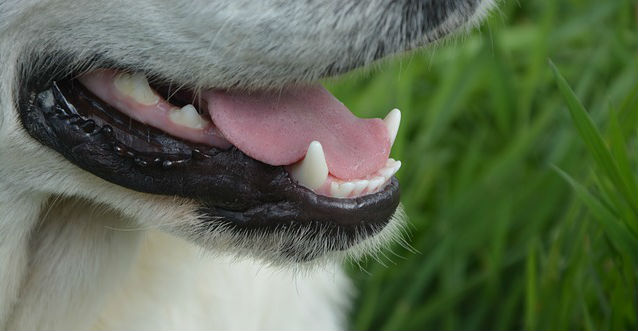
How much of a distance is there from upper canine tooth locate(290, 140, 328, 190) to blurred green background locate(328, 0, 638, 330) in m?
0.63

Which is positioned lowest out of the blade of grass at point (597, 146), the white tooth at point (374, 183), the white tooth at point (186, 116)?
the blade of grass at point (597, 146)

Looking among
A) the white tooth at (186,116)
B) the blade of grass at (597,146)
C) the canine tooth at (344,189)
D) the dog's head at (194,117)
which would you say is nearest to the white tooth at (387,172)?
the dog's head at (194,117)

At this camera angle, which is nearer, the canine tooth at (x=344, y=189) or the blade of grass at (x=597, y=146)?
the canine tooth at (x=344, y=189)

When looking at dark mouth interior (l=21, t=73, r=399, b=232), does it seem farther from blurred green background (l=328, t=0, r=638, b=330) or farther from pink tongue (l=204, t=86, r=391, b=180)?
blurred green background (l=328, t=0, r=638, b=330)

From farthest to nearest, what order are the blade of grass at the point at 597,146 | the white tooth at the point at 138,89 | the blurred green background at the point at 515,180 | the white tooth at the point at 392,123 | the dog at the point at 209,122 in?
the blurred green background at the point at 515,180, the blade of grass at the point at 597,146, the white tooth at the point at 392,123, the white tooth at the point at 138,89, the dog at the point at 209,122

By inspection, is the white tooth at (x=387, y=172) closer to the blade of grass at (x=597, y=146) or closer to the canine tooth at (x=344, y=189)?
the canine tooth at (x=344, y=189)

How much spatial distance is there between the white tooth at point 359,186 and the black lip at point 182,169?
1 cm

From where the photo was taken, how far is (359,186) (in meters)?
2.13

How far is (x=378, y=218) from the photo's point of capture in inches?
85.3

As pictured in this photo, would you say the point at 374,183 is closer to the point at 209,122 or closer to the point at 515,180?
the point at 209,122

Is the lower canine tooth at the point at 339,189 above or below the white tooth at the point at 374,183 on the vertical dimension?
above

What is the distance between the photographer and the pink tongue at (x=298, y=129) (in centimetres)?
214

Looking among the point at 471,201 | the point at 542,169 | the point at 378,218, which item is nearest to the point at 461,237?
the point at 471,201

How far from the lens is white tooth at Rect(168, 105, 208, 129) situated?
212cm
